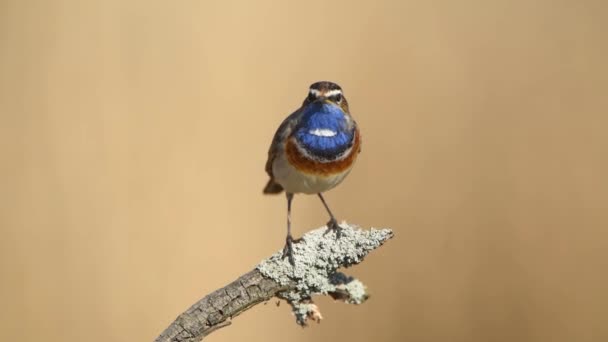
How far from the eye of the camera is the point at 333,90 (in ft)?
6.84

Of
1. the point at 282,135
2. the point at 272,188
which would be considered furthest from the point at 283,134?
the point at 272,188

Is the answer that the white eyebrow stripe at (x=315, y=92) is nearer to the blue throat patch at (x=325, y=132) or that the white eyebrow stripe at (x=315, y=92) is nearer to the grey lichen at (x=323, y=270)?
the blue throat patch at (x=325, y=132)

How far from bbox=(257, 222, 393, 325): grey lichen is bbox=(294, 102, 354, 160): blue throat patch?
1.59ft

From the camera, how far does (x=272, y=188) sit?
2629 mm

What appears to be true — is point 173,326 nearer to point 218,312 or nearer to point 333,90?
point 218,312

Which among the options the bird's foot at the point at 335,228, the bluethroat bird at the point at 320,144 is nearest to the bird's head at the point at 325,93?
the bluethroat bird at the point at 320,144

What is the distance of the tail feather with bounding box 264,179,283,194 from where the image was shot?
2.61m

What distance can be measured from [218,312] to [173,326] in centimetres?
9

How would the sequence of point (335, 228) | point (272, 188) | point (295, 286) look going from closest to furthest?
point (295, 286) < point (335, 228) < point (272, 188)

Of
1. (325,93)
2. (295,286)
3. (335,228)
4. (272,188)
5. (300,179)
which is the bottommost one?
(295,286)

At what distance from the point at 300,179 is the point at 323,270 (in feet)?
1.86

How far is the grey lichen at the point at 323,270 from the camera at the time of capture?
1.62 meters

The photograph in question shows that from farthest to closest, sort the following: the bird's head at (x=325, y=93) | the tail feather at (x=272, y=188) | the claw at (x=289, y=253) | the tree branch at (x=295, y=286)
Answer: the tail feather at (x=272, y=188) → the bird's head at (x=325, y=93) → the claw at (x=289, y=253) → the tree branch at (x=295, y=286)

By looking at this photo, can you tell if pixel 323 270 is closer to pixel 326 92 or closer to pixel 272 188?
pixel 326 92
